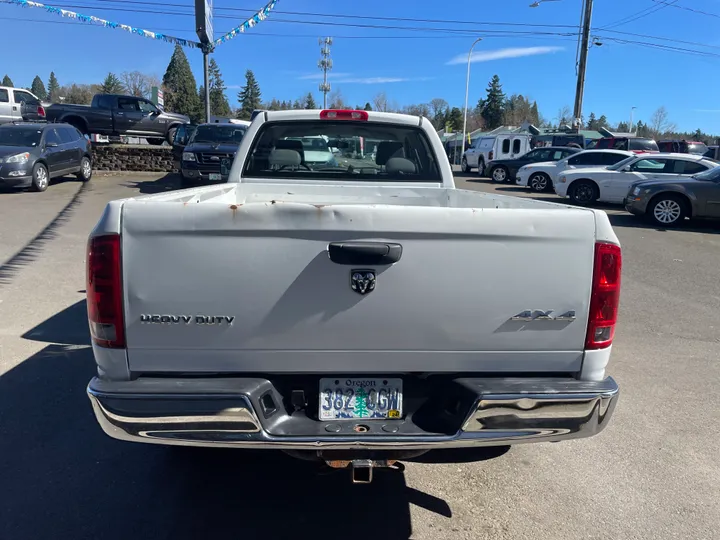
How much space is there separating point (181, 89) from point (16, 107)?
2521 inches

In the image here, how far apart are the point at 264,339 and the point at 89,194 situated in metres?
15.3

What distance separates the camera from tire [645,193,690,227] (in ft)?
43.0

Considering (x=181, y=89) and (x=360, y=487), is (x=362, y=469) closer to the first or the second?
(x=360, y=487)

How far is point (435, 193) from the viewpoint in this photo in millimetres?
4414

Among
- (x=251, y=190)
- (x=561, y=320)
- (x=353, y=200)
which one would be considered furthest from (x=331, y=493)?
(x=251, y=190)

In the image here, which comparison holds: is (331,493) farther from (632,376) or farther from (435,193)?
(632,376)

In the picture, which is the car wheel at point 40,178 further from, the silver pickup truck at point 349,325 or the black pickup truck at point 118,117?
the silver pickup truck at point 349,325

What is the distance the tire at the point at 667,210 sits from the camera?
1312cm

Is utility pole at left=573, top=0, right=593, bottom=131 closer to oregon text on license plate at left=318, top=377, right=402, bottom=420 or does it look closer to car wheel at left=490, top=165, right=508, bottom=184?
car wheel at left=490, top=165, right=508, bottom=184

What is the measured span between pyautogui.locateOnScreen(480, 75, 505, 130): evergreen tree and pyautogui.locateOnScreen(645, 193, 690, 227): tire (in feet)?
290

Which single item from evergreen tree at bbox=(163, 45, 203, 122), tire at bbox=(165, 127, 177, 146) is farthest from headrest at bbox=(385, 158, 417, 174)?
evergreen tree at bbox=(163, 45, 203, 122)

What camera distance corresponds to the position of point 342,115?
4691 mm

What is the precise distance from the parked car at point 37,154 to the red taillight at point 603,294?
51.7ft

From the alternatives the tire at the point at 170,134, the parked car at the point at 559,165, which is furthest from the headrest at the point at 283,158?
the tire at the point at 170,134
